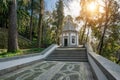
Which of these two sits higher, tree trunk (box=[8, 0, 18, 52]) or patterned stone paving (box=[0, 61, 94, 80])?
tree trunk (box=[8, 0, 18, 52])

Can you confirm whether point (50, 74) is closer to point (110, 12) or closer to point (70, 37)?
point (110, 12)

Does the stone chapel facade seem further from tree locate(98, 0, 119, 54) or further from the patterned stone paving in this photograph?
the patterned stone paving

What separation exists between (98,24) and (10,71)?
19.3 metres

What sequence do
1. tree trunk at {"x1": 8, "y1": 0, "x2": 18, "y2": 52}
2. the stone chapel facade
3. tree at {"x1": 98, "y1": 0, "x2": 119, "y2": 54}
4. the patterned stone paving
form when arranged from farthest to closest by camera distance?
the stone chapel facade, tree at {"x1": 98, "y1": 0, "x2": 119, "y2": 54}, tree trunk at {"x1": 8, "y1": 0, "x2": 18, "y2": 52}, the patterned stone paving

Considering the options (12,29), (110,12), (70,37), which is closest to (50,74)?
(12,29)

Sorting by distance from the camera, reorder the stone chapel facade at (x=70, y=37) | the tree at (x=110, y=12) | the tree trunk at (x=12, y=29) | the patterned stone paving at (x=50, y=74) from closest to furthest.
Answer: the patterned stone paving at (x=50, y=74)
the tree trunk at (x=12, y=29)
the tree at (x=110, y=12)
the stone chapel facade at (x=70, y=37)

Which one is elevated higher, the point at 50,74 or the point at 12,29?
the point at 12,29

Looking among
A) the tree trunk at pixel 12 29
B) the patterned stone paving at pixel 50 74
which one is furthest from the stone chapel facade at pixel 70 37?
the patterned stone paving at pixel 50 74

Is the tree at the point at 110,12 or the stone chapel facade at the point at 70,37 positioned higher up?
the tree at the point at 110,12

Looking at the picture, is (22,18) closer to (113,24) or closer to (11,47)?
(113,24)

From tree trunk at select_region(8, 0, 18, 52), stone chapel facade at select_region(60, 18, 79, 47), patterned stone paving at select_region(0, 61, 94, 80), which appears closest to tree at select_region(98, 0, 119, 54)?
stone chapel facade at select_region(60, 18, 79, 47)

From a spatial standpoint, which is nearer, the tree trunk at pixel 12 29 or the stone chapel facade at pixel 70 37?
the tree trunk at pixel 12 29

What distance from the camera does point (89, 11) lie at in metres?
25.6

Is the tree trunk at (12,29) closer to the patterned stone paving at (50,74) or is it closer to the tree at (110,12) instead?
the patterned stone paving at (50,74)
